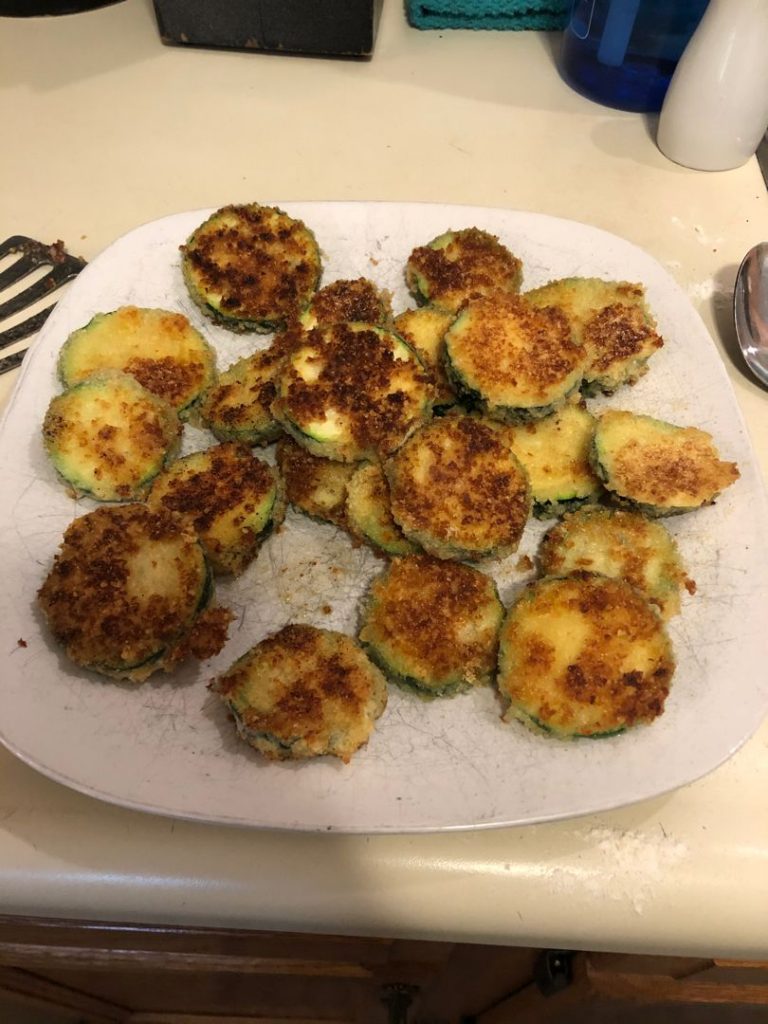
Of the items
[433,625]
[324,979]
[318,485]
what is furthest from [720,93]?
[324,979]

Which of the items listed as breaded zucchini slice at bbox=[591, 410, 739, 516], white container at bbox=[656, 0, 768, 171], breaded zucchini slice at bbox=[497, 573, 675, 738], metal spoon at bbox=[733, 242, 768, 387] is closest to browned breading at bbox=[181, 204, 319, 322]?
breaded zucchini slice at bbox=[591, 410, 739, 516]

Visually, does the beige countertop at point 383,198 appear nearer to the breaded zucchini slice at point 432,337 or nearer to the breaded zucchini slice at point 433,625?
the breaded zucchini slice at point 433,625

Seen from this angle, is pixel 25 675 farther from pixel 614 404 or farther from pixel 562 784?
pixel 614 404

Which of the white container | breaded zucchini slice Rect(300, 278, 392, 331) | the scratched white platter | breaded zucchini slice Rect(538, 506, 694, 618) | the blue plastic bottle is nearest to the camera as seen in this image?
the scratched white platter

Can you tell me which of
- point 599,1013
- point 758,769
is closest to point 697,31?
point 758,769

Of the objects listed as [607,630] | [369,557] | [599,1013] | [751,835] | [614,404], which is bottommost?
[599,1013]

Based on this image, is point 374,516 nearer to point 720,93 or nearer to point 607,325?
point 607,325

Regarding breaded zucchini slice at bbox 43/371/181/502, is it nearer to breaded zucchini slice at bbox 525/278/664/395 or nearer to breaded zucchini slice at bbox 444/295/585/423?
breaded zucchini slice at bbox 444/295/585/423
